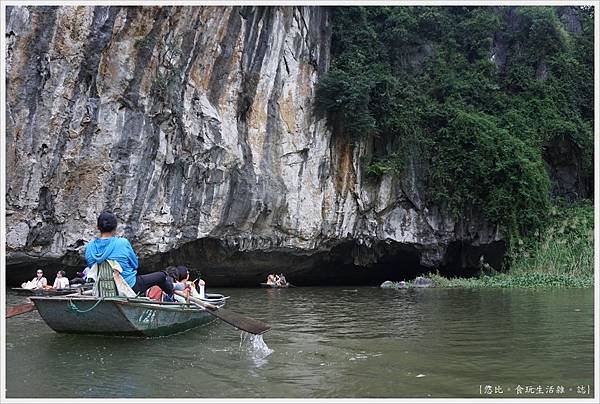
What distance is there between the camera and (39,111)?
13.4 meters

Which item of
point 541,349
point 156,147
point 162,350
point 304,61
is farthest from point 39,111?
point 541,349

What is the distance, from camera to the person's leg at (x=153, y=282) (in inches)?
266

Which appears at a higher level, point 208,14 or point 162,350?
point 208,14

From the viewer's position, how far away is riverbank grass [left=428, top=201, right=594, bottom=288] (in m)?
16.3

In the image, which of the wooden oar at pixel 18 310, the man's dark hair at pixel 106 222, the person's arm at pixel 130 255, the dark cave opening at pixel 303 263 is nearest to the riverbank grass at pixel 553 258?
the dark cave opening at pixel 303 263

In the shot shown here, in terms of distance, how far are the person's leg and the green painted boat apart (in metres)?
0.20

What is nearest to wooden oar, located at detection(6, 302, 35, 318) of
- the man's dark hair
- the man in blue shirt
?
the man in blue shirt

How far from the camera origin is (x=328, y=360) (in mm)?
5586

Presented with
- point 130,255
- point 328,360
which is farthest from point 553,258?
point 130,255

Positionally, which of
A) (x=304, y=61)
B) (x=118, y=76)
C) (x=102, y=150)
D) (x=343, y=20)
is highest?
(x=343, y=20)

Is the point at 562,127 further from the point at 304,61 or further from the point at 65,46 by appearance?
the point at 65,46

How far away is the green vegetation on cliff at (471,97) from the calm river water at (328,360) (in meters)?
9.36

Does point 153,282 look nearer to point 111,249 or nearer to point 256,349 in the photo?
point 111,249

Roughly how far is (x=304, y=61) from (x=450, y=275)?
9.85 metres
